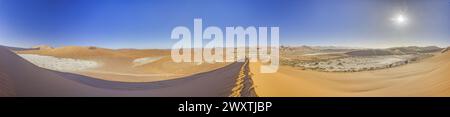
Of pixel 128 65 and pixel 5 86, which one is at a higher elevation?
pixel 128 65

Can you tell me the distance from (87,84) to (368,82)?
4.18 meters

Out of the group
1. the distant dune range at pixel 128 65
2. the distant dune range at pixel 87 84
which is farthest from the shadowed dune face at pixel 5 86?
the distant dune range at pixel 128 65

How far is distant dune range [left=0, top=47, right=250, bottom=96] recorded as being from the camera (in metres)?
5.87

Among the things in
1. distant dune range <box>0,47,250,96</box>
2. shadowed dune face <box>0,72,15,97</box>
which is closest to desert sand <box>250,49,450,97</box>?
distant dune range <box>0,47,250,96</box>

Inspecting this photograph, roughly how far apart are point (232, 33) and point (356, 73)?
195 cm

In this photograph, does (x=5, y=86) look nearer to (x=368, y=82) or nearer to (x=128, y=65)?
(x=128, y=65)

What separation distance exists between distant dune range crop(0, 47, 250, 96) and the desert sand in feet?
1.95

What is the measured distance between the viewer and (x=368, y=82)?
5867mm

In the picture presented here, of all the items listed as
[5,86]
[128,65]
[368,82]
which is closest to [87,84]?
[128,65]

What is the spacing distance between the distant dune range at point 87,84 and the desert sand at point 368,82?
1.95 ft

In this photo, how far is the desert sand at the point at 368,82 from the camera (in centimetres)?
557
